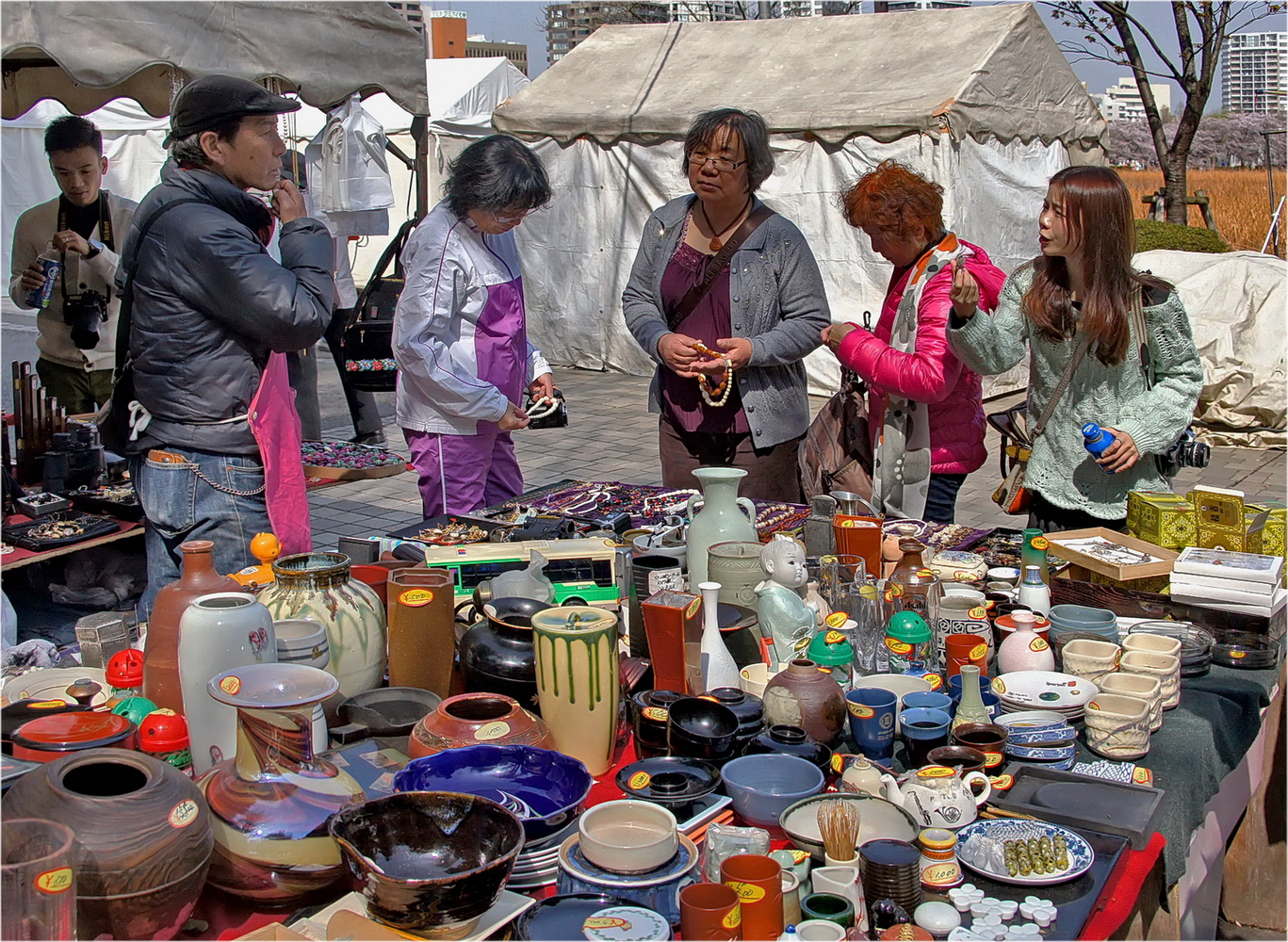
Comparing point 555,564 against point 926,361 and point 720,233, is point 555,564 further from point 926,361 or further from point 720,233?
point 720,233

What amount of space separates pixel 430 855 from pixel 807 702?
0.74 m

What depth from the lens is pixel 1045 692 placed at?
218cm

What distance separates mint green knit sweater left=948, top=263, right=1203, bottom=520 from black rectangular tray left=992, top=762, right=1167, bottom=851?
1.30 metres

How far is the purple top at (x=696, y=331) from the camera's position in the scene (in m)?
3.70

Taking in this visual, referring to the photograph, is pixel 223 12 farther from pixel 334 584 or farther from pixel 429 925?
pixel 429 925

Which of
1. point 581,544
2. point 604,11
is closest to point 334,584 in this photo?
point 581,544

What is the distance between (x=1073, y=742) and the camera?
2059 millimetres

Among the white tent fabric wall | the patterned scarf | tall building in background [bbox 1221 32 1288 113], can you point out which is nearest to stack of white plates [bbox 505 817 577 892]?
the patterned scarf

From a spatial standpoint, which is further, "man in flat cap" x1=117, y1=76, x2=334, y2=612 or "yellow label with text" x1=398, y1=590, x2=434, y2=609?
"man in flat cap" x1=117, y1=76, x2=334, y2=612

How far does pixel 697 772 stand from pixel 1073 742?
72 centimetres

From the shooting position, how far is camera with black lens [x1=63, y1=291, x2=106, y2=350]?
522cm

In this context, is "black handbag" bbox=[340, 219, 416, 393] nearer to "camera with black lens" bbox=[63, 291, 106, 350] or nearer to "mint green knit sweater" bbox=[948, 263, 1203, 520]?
"camera with black lens" bbox=[63, 291, 106, 350]

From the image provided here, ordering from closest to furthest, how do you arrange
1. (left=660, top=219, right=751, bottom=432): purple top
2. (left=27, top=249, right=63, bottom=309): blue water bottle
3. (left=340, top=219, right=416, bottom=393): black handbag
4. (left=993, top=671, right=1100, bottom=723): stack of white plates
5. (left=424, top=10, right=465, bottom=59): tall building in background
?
(left=993, top=671, right=1100, bottom=723): stack of white plates < (left=660, top=219, right=751, bottom=432): purple top < (left=27, top=249, right=63, bottom=309): blue water bottle < (left=340, top=219, right=416, bottom=393): black handbag < (left=424, top=10, right=465, bottom=59): tall building in background

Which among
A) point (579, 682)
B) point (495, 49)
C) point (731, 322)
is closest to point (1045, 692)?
point (579, 682)
